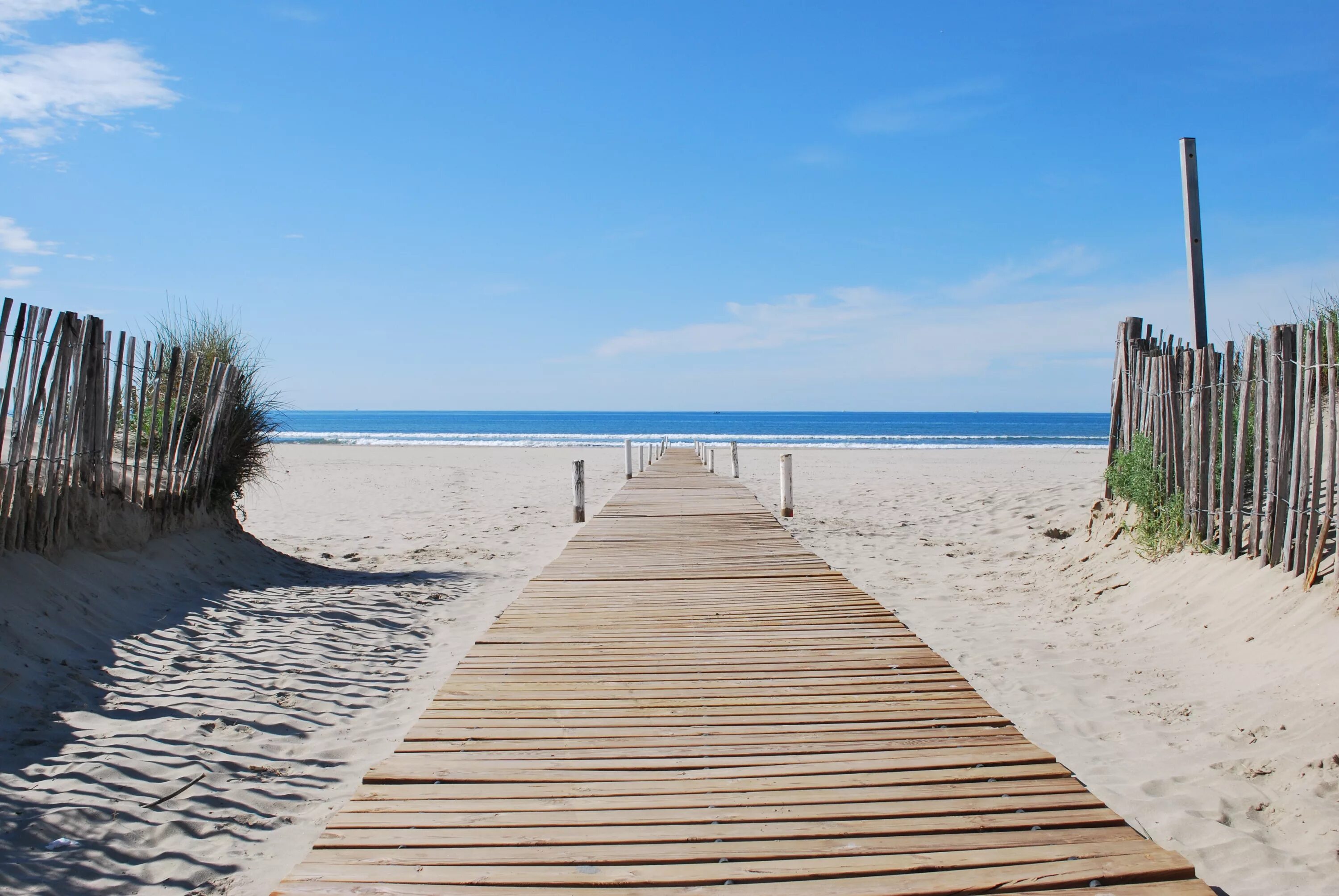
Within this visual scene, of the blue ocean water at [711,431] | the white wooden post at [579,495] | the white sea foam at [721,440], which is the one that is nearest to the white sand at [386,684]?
the white wooden post at [579,495]

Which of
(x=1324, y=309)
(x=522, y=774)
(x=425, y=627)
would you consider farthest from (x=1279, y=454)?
(x=425, y=627)

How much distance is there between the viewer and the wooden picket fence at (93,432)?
515cm

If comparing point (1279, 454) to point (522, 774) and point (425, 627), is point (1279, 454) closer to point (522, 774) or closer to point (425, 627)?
point (522, 774)

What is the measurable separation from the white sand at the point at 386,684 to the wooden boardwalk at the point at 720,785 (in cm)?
73

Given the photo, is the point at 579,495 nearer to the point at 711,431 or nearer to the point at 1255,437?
the point at 1255,437

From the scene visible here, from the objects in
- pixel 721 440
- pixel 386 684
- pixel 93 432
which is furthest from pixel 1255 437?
pixel 721 440

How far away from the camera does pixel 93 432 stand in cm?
595

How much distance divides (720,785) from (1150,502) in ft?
19.0

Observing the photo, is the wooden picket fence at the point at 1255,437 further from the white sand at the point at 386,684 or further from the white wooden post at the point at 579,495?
Answer: the white wooden post at the point at 579,495

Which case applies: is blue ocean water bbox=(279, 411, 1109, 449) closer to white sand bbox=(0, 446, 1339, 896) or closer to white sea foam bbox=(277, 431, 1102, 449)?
white sea foam bbox=(277, 431, 1102, 449)

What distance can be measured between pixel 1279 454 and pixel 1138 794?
279cm

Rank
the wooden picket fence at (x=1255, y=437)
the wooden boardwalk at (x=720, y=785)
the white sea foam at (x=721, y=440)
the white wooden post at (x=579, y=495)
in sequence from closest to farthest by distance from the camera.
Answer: the wooden boardwalk at (x=720, y=785) < the wooden picket fence at (x=1255, y=437) < the white wooden post at (x=579, y=495) < the white sea foam at (x=721, y=440)

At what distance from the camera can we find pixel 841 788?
2746 millimetres

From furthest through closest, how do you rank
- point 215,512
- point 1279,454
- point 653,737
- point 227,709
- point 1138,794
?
point 215,512 → point 1279,454 → point 227,709 → point 1138,794 → point 653,737
